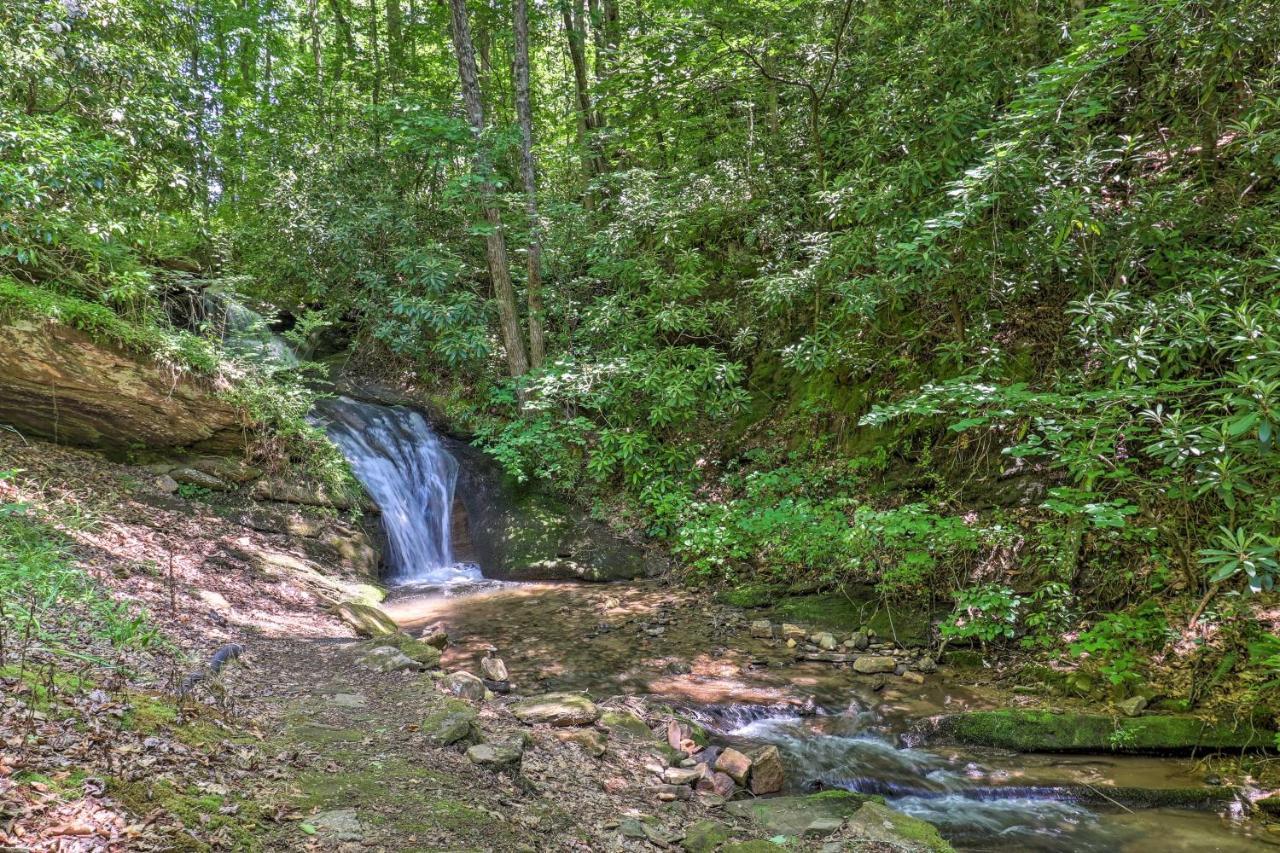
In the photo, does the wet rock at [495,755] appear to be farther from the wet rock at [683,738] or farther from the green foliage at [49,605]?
the green foliage at [49,605]

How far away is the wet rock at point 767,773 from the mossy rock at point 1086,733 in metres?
1.35

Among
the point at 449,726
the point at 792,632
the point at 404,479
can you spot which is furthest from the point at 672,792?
the point at 404,479

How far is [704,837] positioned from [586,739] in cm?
108

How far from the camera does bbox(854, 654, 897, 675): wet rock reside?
5.95 metres

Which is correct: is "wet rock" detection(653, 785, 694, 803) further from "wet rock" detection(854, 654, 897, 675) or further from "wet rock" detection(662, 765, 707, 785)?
"wet rock" detection(854, 654, 897, 675)

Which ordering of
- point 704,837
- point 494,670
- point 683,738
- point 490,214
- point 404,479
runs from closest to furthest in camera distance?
point 704,837, point 683,738, point 494,670, point 404,479, point 490,214

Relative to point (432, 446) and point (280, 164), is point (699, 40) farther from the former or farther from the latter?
point (280, 164)

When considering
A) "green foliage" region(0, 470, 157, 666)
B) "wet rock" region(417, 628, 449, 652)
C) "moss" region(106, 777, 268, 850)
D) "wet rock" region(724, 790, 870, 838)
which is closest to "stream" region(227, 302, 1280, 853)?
"wet rock" region(417, 628, 449, 652)

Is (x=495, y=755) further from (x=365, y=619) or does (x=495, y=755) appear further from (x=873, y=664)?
(x=873, y=664)

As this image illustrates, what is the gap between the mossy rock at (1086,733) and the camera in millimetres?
4320

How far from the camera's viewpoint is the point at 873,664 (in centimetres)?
599

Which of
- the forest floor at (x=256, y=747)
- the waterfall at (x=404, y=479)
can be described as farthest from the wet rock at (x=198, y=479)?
the waterfall at (x=404, y=479)

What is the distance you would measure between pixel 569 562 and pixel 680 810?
5917mm

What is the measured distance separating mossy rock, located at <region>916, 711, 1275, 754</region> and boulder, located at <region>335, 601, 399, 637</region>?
481cm
